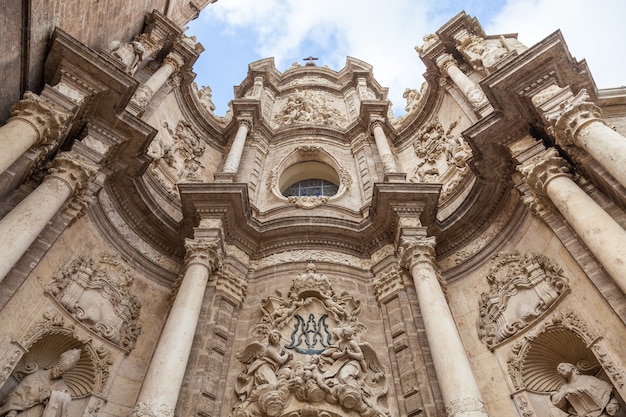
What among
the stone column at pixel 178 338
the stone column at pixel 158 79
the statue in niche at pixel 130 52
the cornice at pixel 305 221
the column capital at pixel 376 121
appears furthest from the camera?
the column capital at pixel 376 121

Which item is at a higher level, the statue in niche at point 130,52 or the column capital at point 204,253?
the statue in niche at point 130,52

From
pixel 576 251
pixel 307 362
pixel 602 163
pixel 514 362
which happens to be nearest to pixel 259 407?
pixel 307 362

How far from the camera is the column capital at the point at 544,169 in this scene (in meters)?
8.09

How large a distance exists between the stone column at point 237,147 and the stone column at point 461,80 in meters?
6.49

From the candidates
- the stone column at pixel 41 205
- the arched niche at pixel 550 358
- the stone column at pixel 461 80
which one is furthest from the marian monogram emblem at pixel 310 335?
the stone column at pixel 461 80

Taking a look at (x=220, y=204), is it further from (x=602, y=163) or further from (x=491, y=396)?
(x=602, y=163)

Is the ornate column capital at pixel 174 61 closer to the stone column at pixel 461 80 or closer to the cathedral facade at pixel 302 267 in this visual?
the cathedral facade at pixel 302 267

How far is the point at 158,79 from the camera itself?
525 inches

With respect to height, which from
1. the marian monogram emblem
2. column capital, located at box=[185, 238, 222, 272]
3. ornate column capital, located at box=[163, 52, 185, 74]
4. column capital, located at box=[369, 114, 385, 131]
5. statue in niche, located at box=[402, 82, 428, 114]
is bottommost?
the marian monogram emblem

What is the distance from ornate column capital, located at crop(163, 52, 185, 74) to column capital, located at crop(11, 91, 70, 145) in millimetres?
7137

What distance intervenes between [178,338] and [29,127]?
4.03 meters

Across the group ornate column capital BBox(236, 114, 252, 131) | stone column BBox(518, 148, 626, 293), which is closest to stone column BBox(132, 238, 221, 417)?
stone column BBox(518, 148, 626, 293)

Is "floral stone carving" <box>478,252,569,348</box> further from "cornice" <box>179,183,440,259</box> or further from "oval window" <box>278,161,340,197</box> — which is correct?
"oval window" <box>278,161,340,197</box>

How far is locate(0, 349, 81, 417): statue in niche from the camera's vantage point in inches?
261
